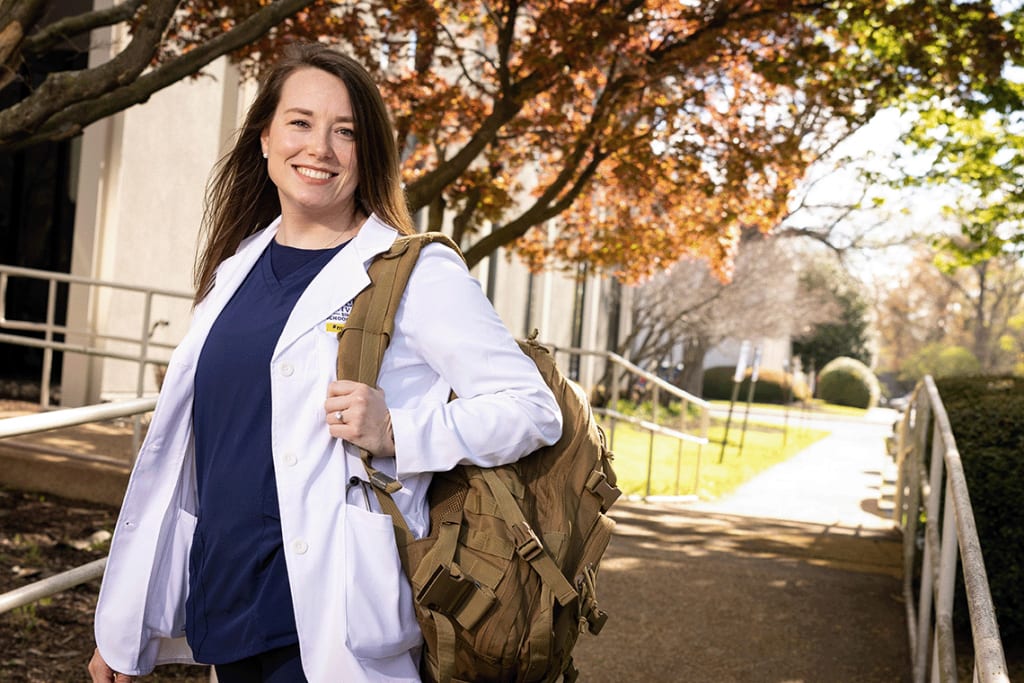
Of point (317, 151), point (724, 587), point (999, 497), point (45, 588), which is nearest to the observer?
point (317, 151)

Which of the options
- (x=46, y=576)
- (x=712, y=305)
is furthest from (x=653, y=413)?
(x=712, y=305)

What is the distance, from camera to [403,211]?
2.27m

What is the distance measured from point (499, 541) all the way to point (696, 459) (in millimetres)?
15383

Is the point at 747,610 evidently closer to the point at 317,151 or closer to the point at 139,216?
the point at 317,151

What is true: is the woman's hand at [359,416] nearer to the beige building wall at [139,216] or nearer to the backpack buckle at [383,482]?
the backpack buckle at [383,482]

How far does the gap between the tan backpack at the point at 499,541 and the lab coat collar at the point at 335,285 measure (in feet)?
0.08

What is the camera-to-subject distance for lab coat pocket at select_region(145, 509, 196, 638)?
7.18 ft

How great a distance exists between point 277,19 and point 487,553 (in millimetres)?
3393

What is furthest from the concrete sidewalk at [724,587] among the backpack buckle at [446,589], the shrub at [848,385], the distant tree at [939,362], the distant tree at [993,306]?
the distant tree at [939,362]

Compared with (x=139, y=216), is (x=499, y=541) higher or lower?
lower

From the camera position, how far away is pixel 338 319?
2.04 meters

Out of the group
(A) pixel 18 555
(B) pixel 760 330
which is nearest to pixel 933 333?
(B) pixel 760 330

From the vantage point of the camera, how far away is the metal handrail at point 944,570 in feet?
7.46

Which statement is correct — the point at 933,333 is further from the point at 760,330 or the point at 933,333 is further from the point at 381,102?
the point at 381,102
